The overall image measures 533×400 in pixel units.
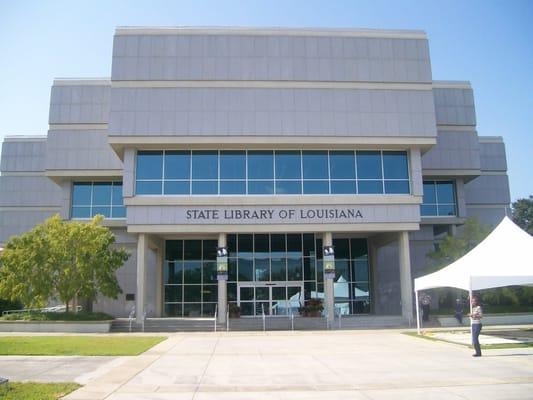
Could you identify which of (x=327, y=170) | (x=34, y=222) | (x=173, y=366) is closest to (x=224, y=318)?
(x=327, y=170)

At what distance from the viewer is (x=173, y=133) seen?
31.6 metres

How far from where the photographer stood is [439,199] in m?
41.0

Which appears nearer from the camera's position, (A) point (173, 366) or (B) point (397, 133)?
(A) point (173, 366)

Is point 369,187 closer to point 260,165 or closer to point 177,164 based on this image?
point 260,165

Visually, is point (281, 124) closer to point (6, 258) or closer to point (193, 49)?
point (193, 49)

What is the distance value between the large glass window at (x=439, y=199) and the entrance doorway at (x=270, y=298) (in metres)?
12.2

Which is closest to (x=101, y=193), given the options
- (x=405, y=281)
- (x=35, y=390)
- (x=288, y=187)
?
(x=288, y=187)

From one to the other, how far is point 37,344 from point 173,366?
26.4 ft

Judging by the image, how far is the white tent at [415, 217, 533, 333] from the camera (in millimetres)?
19016

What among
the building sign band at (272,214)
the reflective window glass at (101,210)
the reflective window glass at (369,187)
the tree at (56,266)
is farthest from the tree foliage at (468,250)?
the reflective window glass at (101,210)

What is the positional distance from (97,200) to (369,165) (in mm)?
20309

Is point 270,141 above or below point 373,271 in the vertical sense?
above

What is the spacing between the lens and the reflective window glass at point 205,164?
32031mm

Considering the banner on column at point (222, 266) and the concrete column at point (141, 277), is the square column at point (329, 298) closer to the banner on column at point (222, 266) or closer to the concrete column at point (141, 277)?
the banner on column at point (222, 266)
